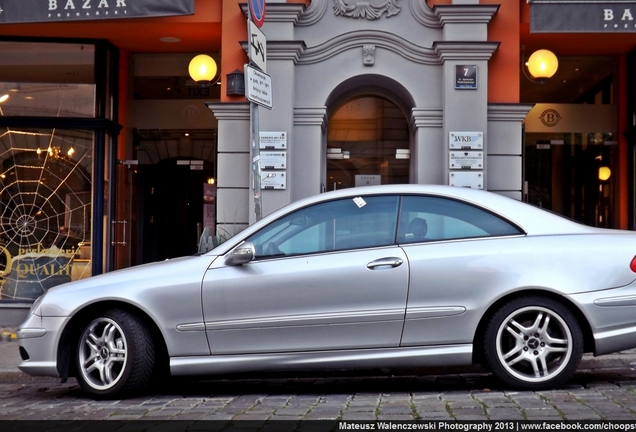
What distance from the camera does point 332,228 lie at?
253 inches

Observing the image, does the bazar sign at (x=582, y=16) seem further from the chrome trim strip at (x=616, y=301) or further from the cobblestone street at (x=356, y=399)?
the chrome trim strip at (x=616, y=301)

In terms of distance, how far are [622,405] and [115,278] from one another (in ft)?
11.6

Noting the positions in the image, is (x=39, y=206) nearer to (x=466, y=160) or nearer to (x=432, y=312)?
(x=466, y=160)

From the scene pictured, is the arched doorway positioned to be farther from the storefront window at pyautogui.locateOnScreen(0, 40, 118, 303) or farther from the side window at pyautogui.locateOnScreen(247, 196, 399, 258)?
the side window at pyautogui.locateOnScreen(247, 196, 399, 258)

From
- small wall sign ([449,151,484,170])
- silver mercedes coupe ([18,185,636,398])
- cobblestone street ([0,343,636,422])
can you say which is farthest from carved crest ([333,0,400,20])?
cobblestone street ([0,343,636,422])

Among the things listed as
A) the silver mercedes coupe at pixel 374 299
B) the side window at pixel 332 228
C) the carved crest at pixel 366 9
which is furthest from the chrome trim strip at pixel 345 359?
the carved crest at pixel 366 9

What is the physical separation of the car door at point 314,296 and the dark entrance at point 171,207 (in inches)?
288

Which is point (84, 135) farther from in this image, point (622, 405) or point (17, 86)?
point (622, 405)

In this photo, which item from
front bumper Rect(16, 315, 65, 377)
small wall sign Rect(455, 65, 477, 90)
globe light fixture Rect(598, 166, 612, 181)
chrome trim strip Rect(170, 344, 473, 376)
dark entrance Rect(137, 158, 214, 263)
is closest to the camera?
chrome trim strip Rect(170, 344, 473, 376)

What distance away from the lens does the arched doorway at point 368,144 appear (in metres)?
12.3

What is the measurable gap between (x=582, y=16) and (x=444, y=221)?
5479 mm

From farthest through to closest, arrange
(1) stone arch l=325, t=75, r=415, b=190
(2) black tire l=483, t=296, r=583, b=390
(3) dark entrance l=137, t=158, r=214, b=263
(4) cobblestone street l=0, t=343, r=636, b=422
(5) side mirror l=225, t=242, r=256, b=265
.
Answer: (3) dark entrance l=137, t=158, r=214, b=263 < (1) stone arch l=325, t=75, r=415, b=190 < (5) side mirror l=225, t=242, r=256, b=265 < (2) black tire l=483, t=296, r=583, b=390 < (4) cobblestone street l=0, t=343, r=636, b=422

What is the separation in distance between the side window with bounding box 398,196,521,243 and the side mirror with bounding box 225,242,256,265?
1044 millimetres

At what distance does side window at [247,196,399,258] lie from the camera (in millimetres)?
6309
